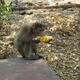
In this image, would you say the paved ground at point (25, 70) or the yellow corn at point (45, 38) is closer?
the paved ground at point (25, 70)

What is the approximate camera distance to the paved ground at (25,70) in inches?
140

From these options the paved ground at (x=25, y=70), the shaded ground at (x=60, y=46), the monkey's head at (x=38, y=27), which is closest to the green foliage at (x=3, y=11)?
the shaded ground at (x=60, y=46)

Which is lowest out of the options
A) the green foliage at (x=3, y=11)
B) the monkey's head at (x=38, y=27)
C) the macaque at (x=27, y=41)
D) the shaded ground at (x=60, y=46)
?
the shaded ground at (x=60, y=46)

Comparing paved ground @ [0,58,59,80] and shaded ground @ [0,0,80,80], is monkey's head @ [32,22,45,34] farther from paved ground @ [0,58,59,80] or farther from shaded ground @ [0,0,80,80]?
shaded ground @ [0,0,80,80]

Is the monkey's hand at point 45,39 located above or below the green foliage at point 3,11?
below

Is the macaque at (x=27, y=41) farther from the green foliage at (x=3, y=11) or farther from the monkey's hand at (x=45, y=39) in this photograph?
the green foliage at (x=3, y=11)

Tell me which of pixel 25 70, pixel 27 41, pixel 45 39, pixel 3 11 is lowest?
pixel 45 39

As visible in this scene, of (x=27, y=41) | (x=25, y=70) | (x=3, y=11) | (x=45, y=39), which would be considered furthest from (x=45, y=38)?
(x=25, y=70)

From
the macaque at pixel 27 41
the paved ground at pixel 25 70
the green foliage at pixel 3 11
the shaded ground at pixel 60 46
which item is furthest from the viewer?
the green foliage at pixel 3 11

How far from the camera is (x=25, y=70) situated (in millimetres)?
3949

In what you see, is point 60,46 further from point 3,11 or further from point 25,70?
point 25,70

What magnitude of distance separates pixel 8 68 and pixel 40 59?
1.01 m

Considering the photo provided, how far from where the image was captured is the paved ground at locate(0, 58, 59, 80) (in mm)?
3559

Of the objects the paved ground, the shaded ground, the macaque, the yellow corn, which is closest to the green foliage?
the shaded ground
